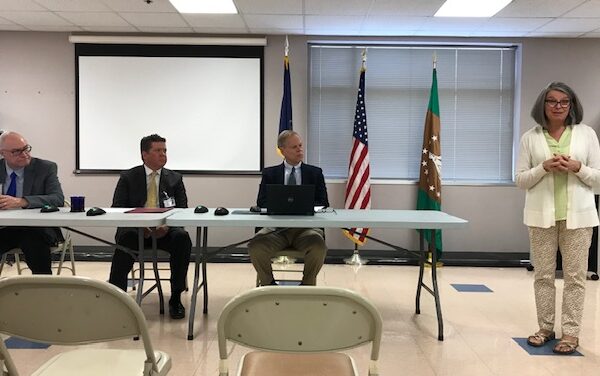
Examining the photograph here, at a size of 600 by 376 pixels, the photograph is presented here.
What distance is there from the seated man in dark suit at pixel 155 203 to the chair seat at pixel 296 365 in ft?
6.26

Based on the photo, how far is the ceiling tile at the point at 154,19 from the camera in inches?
188

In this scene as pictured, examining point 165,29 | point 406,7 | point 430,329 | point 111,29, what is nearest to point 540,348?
point 430,329

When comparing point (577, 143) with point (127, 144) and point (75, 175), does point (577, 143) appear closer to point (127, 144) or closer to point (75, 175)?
point (127, 144)

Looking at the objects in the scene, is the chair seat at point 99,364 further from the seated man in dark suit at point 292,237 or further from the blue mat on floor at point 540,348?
the blue mat on floor at point 540,348

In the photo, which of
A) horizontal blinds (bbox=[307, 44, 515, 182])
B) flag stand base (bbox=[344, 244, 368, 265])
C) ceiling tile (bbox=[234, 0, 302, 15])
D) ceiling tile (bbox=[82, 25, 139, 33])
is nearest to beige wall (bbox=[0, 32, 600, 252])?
horizontal blinds (bbox=[307, 44, 515, 182])

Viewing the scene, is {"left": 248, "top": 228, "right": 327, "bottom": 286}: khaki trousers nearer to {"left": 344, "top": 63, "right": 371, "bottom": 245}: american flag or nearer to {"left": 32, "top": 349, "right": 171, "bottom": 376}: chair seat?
{"left": 32, "top": 349, "right": 171, "bottom": 376}: chair seat

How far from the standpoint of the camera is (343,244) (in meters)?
5.62

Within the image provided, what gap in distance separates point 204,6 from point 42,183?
231 cm

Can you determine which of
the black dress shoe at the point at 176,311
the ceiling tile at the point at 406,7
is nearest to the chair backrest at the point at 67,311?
the black dress shoe at the point at 176,311

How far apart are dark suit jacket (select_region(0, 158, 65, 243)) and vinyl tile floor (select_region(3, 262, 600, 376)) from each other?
987 mm

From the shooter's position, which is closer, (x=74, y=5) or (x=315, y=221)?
(x=315, y=221)

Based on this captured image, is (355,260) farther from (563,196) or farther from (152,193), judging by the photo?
(563,196)

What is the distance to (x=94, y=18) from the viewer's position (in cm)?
489

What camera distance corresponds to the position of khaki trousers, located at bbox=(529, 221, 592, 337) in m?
2.64
